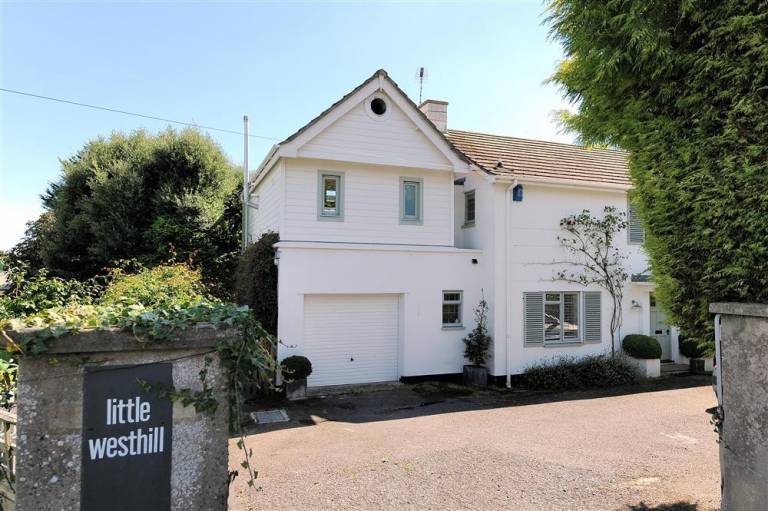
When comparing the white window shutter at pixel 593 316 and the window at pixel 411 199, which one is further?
the white window shutter at pixel 593 316

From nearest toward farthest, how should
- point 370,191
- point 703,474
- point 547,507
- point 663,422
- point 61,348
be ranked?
point 61,348, point 547,507, point 703,474, point 663,422, point 370,191

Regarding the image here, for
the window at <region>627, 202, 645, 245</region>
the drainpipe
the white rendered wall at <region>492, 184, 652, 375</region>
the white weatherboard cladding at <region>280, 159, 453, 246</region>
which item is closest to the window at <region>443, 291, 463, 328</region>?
the white rendered wall at <region>492, 184, 652, 375</region>

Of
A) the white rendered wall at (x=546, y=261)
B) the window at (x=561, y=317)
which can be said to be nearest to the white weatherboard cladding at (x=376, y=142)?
the white rendered wall at (x=546, y=261)

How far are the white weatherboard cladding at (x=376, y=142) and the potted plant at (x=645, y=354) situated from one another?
297 inches

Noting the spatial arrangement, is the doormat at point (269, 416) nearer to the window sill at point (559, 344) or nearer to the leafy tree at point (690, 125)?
the leafy tree at point (690, 125)

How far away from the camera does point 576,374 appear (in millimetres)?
12547

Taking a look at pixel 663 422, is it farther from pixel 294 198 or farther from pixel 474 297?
pixel 294 198

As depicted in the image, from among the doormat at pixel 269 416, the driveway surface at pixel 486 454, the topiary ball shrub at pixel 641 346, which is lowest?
the doormat at pixel 269 416

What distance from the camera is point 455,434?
8031 mm

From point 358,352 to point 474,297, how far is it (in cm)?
369

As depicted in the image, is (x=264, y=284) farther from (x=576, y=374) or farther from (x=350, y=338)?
(x=576, y=374)

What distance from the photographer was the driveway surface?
546 centimetres

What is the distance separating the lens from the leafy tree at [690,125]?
4.15 m

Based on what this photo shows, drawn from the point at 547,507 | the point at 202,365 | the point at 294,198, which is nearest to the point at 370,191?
the point at 294,198
